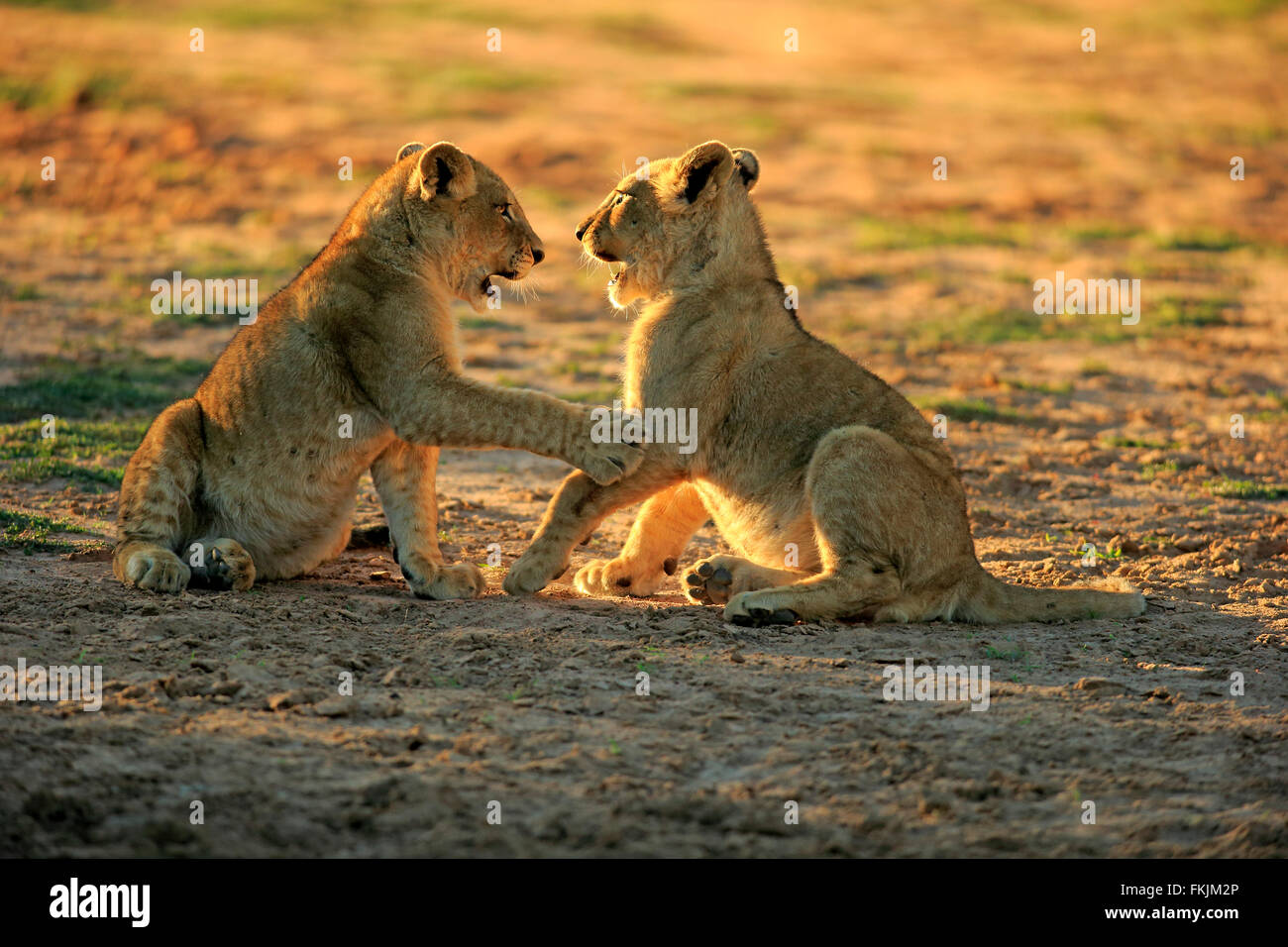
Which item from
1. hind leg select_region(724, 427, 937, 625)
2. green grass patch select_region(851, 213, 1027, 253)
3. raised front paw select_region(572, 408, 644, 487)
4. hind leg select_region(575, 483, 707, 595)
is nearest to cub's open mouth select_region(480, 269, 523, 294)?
raised front paw select_region(572, 408, 644, 487)

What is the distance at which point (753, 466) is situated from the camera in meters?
6.77

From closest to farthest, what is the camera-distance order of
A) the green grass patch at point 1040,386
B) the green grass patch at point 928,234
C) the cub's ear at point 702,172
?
1. the cub's ear at point 702,172
2. the green grass patch at point 1040,386
3. the green grass patch at point 928,234

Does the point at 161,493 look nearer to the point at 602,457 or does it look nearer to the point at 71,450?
the point at 602,457

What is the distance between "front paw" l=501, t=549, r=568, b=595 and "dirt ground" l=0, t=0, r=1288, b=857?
0.19 m

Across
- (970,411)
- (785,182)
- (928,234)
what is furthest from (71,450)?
→ (785,182)

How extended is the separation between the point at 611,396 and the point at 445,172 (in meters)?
4.51

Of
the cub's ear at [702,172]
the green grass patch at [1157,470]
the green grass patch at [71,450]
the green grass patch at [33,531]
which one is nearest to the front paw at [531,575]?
the cub's ear at [702,172]

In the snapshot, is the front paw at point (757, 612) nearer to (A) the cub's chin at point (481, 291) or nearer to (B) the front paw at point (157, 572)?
(A) the cub's chin at point (481, 291)

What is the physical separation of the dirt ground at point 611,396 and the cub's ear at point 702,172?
2032mm

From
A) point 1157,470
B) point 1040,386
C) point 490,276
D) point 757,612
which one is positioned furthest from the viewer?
point 1040,386

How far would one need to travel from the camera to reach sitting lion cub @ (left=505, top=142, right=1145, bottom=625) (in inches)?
252

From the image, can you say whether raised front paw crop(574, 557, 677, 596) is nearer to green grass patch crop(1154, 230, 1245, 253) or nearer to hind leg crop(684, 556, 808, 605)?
hind leg crop(684, 556, 808, 605)

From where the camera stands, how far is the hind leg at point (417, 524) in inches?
268

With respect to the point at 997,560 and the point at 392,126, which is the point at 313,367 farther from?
the point at 392,126
